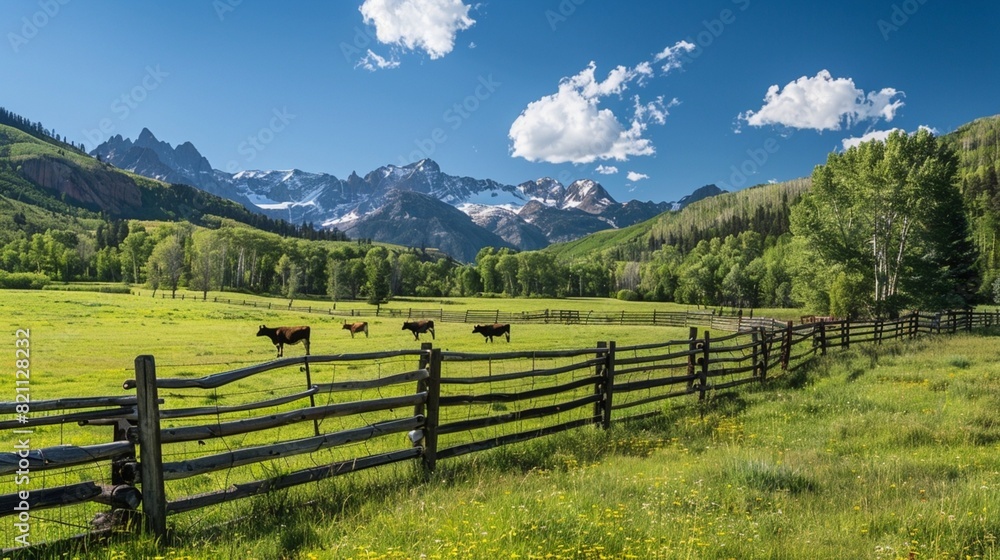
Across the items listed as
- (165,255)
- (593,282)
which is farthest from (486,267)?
(165,255)

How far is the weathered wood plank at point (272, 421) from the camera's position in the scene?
5.16m

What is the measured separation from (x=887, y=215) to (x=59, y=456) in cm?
4499

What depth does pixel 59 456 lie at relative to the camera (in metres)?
4.36

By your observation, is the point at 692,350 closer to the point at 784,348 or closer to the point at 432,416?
the point at 784,348

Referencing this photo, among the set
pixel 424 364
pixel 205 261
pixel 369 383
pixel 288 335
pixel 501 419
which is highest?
pixel 205 261

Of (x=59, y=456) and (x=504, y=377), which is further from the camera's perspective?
(x=504, y=377)

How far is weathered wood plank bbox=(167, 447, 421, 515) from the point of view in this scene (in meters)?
5.12

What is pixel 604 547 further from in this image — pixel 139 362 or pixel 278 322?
pixel 278 322

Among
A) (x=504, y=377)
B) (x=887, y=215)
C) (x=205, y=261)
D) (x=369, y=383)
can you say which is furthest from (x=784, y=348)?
(x=205, y=261)

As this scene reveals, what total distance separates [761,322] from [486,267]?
11010cm

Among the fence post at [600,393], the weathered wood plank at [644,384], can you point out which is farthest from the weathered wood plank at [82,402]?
the weathered wood plank at [644,384]

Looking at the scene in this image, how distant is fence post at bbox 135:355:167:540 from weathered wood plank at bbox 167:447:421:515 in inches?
6.2

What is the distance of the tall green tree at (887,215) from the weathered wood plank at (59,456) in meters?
42.9

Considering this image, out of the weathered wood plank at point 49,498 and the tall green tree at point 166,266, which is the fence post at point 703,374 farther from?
the tall green tree at point 166,266
